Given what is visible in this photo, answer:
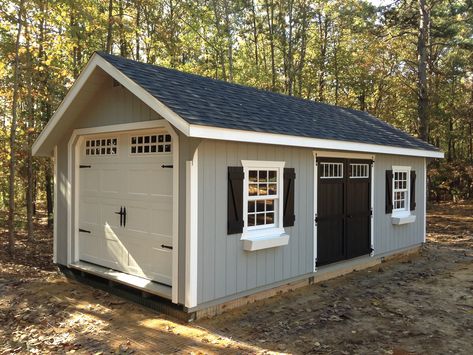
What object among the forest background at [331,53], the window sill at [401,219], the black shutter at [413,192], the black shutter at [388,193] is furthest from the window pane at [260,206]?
the forest background at [331,53]

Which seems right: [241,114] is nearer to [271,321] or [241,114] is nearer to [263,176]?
[263,176]

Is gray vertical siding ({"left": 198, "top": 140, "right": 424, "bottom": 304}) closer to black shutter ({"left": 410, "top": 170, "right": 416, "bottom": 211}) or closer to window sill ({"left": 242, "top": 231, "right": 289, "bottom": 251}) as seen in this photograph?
window sill ({"left": 242, "top": 231, "right": 289, "bottom": 251})

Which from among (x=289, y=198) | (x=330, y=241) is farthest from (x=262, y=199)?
(x=330, y=241)

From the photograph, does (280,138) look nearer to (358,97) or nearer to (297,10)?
(297,10)

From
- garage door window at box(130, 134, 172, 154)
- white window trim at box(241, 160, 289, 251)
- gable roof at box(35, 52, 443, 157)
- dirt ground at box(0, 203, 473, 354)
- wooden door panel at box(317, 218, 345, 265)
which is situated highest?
gable roof at box(35, 52, 443, 157)

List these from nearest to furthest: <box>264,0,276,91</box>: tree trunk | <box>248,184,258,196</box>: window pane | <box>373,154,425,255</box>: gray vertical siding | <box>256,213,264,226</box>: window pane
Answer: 1. <box>248,184,258,196</box>: window pane
2. <box>256,213,264,226</box>: window pane
3. <box>373,154,425,255</box>: gray vertical siding
4. <box>264,0,276,91</box>: tree trunk

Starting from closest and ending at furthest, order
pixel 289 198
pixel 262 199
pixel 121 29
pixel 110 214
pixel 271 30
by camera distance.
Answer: pixel 262 199
pixel 289 198
pixel 110 214
pixel 121 29
pixel 271 30

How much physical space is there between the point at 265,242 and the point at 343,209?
100 inches

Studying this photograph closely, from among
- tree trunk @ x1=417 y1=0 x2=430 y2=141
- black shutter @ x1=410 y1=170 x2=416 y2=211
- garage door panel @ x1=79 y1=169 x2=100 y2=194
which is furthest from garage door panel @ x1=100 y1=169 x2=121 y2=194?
tree trunk @ x1=417 y1=0 x2=430 y2=141

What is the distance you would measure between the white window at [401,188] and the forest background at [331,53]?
8.10 m

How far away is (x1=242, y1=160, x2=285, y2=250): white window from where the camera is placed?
6.02 m

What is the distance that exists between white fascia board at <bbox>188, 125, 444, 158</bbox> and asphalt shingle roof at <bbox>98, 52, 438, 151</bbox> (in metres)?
0.07

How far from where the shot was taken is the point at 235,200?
5777 mm

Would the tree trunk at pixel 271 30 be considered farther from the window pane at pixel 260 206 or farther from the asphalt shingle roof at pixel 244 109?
the window pane at pixel 260 206
